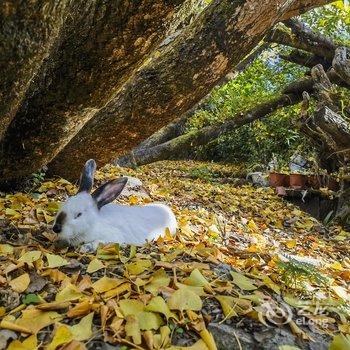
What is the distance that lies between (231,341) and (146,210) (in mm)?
1392

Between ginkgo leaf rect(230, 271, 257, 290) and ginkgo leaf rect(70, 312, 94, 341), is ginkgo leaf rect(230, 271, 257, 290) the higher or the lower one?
the higher one

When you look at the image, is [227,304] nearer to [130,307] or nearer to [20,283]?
[130,307]

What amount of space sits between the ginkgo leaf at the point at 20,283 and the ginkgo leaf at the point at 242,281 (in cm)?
99

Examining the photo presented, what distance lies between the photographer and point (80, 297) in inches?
73.1

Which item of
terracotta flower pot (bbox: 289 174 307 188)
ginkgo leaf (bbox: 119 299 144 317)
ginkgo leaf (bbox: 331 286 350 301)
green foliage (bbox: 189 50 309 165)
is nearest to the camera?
ginkgo leaf (bbox: 119 299 144 317)

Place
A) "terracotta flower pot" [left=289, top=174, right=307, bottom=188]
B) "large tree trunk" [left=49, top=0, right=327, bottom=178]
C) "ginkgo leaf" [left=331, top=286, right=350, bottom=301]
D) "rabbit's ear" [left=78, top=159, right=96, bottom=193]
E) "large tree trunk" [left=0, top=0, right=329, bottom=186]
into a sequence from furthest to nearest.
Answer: "terracotta flower pot" [left=289, top=174, right=307, bottom=188] → "large tree trunk" [left=49, top=0, right=327, bottom=178] → "rabbit's ear" [left=78, top=159, right=96, bottom=193] → "ginkgo leaf" [left=331, top=286, right=350, bottom=301] → "large tree trunk" [left=0, top=0, right=329, bottom=186]

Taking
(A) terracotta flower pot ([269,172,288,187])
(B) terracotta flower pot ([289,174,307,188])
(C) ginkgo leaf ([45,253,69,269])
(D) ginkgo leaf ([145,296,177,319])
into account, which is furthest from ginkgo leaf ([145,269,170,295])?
(A) terracotta flower pot ([269,172,288,187])

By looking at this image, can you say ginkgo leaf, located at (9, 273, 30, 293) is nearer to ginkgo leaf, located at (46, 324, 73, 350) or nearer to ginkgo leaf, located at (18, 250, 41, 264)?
ginkgo leaf, located at (18, 250, 41, 264)

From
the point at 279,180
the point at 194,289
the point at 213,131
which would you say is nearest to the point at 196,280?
the point at 194,289

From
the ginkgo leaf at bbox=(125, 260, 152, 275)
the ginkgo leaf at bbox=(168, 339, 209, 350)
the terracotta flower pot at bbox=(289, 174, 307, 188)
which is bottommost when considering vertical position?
the terracotta flower pot at bbox=(289, 174, 307, 188)

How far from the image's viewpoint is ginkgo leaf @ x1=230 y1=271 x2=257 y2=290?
2.09 m

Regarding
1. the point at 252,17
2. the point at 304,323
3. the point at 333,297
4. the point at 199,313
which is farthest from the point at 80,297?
the point at 252,17

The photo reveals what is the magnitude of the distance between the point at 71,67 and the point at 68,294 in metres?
1.41

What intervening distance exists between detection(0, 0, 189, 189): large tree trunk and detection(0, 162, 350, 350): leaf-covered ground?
0.56 meters
